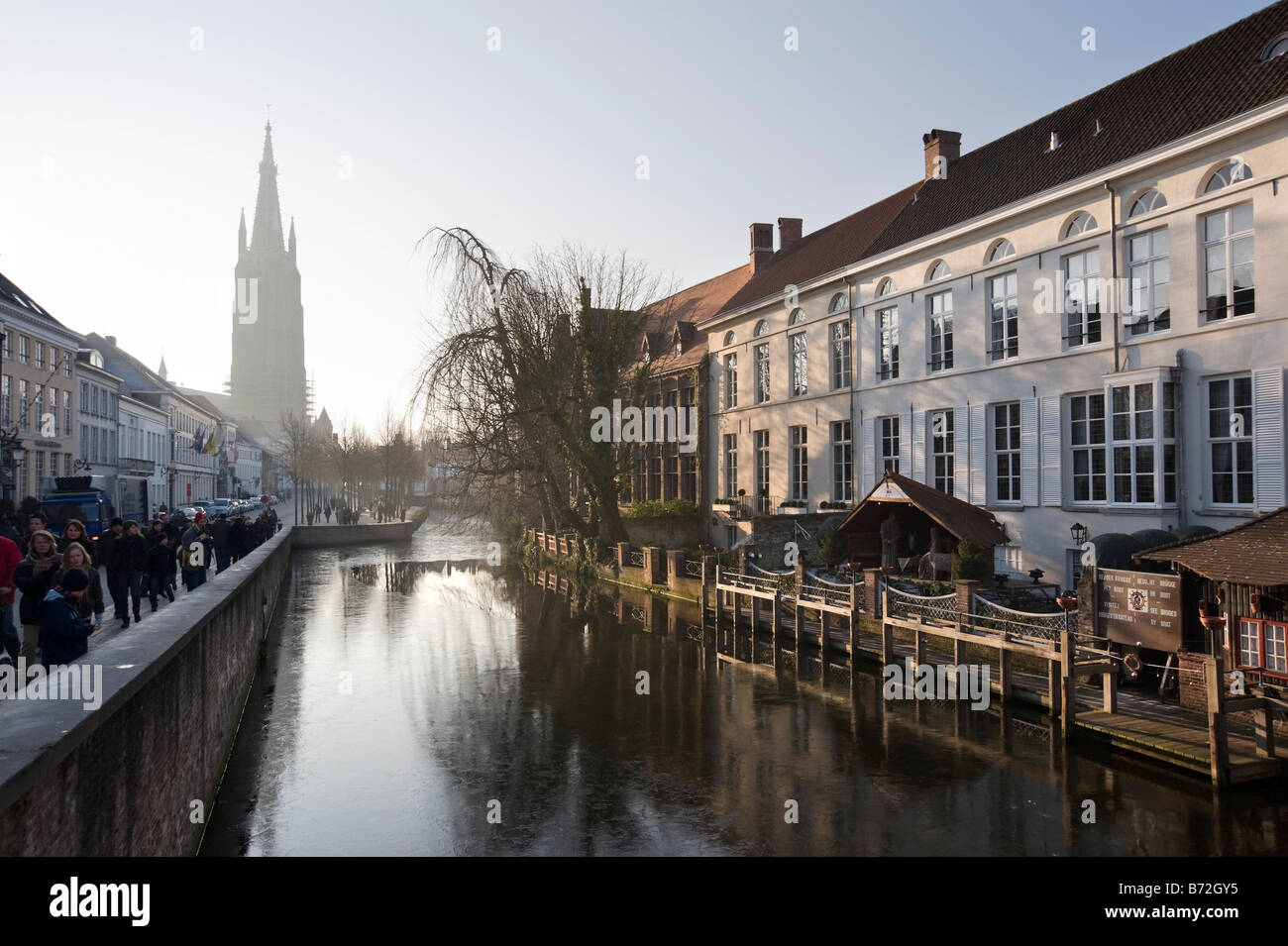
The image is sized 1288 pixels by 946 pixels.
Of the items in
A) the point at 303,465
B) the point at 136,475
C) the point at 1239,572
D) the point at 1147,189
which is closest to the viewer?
the point at 1239,572

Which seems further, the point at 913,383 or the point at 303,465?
the point at 303,465

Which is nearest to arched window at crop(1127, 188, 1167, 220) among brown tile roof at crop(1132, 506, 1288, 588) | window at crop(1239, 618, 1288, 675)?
brown tile roof at crop(1132, 506, 1288, 588)

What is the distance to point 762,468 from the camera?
113 feet

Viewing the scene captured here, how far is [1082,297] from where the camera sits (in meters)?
20.2

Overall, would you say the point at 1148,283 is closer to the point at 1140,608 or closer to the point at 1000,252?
the point at 1000,252

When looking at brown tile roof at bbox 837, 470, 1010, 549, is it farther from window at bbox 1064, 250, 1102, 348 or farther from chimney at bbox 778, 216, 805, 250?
chimney at bbox 778, 216, 805, 250

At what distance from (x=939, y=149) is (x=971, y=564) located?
16642 mm

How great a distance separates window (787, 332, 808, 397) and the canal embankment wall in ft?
74.2

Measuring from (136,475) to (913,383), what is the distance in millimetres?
48918

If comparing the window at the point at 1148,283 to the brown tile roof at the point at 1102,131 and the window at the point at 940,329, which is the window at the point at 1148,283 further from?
the window at the point at 940,329

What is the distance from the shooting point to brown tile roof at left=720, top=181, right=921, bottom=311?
30.3 metres

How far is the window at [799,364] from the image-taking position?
31641 millimetres
